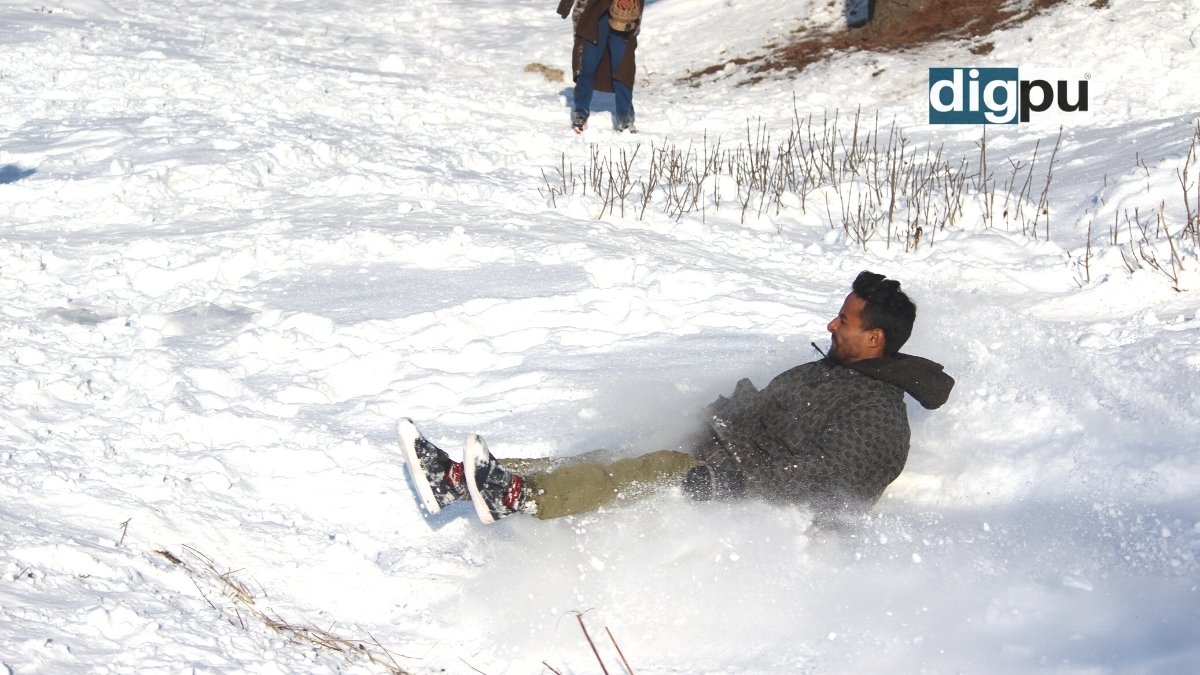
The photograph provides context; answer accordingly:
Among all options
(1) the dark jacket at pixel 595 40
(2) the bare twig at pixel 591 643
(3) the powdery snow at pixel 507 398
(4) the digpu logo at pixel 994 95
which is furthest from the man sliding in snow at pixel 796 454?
(4) the digpu logo at pixel 994 95

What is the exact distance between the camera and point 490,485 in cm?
386

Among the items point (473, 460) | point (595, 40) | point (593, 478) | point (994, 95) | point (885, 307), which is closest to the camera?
point (473, 460)

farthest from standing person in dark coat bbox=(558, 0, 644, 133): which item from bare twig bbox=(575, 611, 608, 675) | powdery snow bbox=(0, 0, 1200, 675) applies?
bare twig bbox=(575, 611, 608, 675)

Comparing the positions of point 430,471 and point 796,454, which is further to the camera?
point 796,454

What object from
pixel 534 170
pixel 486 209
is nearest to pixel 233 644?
pixel 486 209

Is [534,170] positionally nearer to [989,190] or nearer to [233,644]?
[989,190]

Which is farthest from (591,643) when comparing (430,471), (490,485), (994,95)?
(994,95)

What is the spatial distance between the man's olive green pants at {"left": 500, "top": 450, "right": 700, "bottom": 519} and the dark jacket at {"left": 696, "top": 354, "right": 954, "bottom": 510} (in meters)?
0.16

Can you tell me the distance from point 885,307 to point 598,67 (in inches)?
259

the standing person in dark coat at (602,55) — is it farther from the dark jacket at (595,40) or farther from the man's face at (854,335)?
the man's face at (854,335)

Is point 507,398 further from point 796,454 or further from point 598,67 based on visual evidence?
point 598,67

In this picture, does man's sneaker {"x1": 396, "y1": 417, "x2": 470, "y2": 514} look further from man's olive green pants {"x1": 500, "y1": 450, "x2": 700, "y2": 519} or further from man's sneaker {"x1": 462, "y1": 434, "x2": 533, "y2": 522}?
man's olive green pants {"x1": 500, "y1": 450, "x2": 700, "y2": 519}

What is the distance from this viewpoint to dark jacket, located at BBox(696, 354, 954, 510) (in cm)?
405

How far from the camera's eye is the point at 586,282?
20.7 ft
